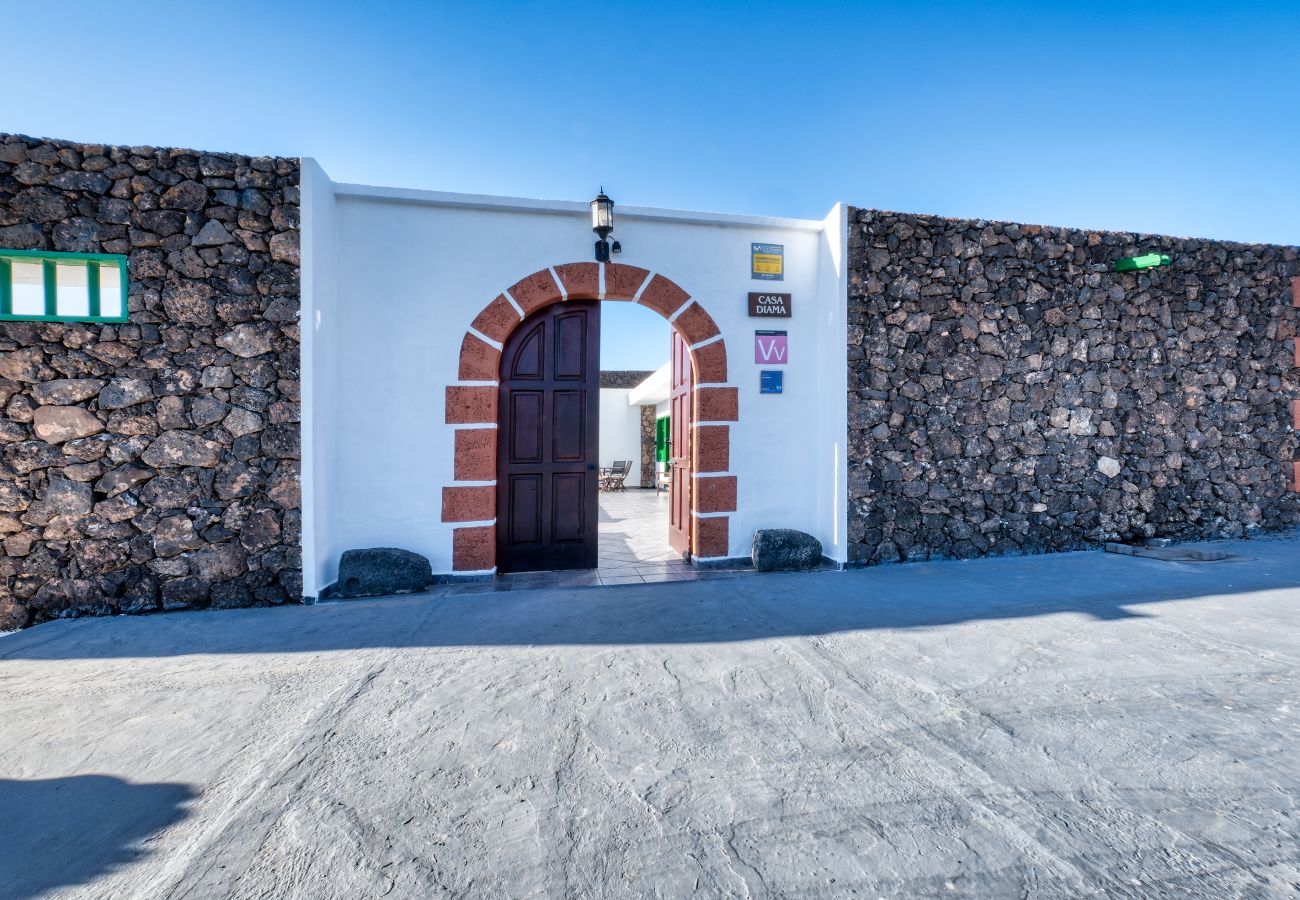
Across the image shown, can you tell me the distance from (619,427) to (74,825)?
13.9m

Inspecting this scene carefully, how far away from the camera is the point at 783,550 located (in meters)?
5.19

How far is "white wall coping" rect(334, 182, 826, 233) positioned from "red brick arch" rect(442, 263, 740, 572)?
468 millimetres

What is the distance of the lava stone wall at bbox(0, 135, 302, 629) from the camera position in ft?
13.0

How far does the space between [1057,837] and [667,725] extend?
133 cm

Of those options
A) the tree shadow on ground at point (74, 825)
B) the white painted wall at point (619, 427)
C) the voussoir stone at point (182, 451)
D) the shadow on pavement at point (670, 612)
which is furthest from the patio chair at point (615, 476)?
the tree shadow on ground at point (74, 825)

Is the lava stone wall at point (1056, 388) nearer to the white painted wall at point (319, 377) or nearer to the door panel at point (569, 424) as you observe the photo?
the door panel at point (569, 424)

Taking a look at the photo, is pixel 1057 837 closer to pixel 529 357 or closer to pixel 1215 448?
pixel 529 357

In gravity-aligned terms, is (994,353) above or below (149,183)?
below

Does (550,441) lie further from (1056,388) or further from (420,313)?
(1056,388)

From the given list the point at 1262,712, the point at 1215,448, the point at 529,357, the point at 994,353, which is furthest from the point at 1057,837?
the point at 1215,448

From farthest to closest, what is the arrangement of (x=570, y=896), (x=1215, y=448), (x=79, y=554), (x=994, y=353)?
1. (x=1215, y=448)
2. (x=994, y=353)
3. (x=79, y=554)
4. (x=570, y=896)

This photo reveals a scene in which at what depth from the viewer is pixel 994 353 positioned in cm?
568

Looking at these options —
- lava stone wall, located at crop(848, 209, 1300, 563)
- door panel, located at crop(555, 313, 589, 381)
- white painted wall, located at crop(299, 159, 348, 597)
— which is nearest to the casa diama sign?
lava stone wall, located at crop(848, 209, 1300, 563)

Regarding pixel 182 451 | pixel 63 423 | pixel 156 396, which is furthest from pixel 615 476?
pixel 63 423
